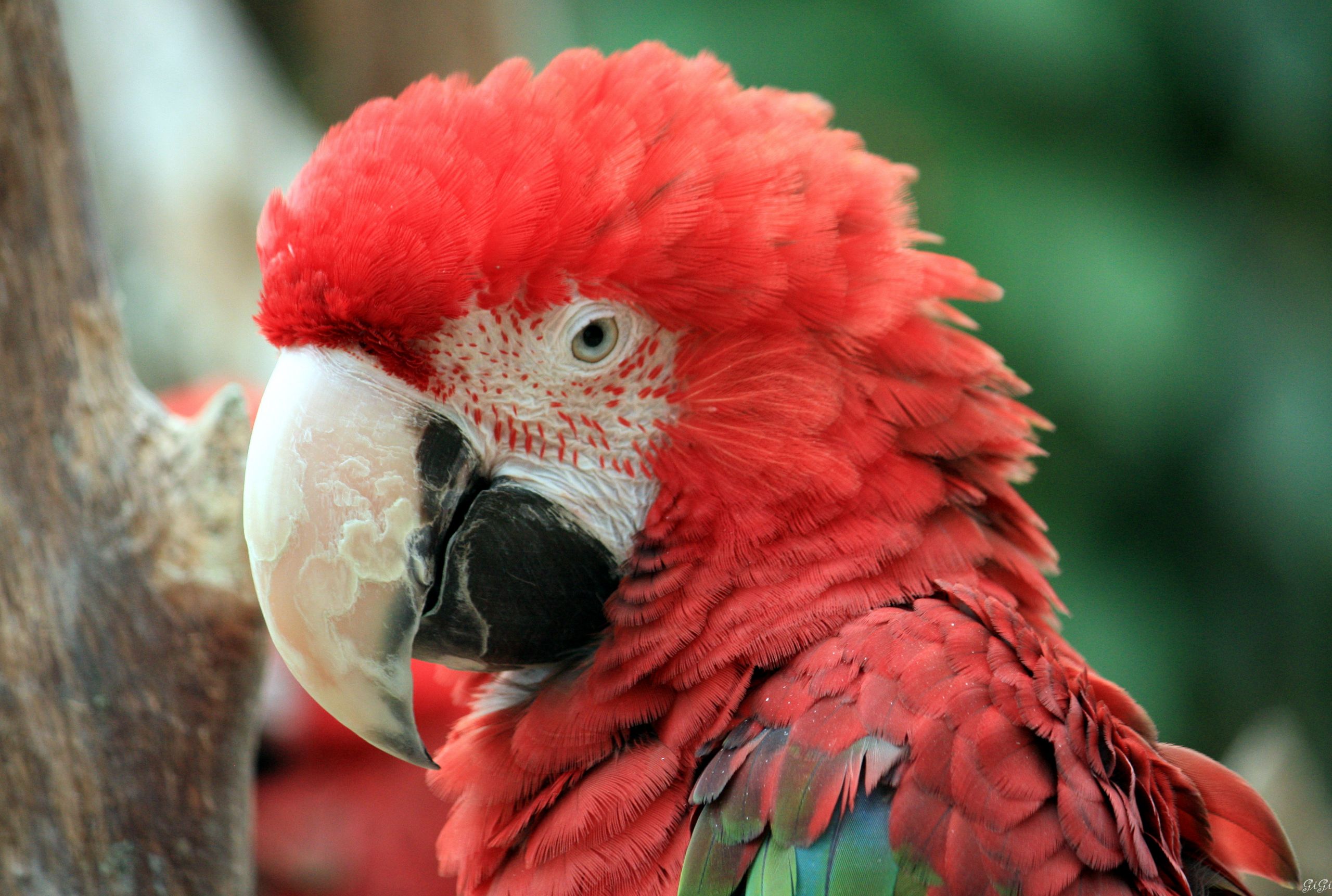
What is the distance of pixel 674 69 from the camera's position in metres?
1.08

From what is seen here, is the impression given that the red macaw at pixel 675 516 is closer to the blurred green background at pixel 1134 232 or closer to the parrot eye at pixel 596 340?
the parrot eye at pixel 596 340

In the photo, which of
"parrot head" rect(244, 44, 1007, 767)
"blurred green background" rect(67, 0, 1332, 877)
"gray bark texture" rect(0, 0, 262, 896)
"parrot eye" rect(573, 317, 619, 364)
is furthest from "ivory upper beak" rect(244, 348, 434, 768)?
"blurred green background" rect(67, 0, 1332, 877)

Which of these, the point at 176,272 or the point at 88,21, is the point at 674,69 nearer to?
the point at 176,272

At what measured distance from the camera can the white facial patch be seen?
1.02 m

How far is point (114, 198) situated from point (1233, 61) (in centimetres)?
337

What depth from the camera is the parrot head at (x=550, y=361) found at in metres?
0.96

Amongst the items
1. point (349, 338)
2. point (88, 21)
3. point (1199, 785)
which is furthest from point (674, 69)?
point (88, 21)

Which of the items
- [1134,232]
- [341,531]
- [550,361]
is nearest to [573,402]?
[550,361]

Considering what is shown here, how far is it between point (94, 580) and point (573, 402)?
576 millimetres

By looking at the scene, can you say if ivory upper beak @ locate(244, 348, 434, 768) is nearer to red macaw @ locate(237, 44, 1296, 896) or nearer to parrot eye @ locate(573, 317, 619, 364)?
red macaw @ locate(237, 44, 1296, 896)

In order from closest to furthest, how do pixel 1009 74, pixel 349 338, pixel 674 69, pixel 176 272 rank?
pixel 349 338 < pixel 674 69 < pixel 176 272 < pixel 1009 74

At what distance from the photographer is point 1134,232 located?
3.68 metres

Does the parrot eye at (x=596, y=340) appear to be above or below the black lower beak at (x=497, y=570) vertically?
above

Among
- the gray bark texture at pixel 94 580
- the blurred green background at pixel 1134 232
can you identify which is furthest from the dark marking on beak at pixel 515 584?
the blurred green background at pixel 1134 232
